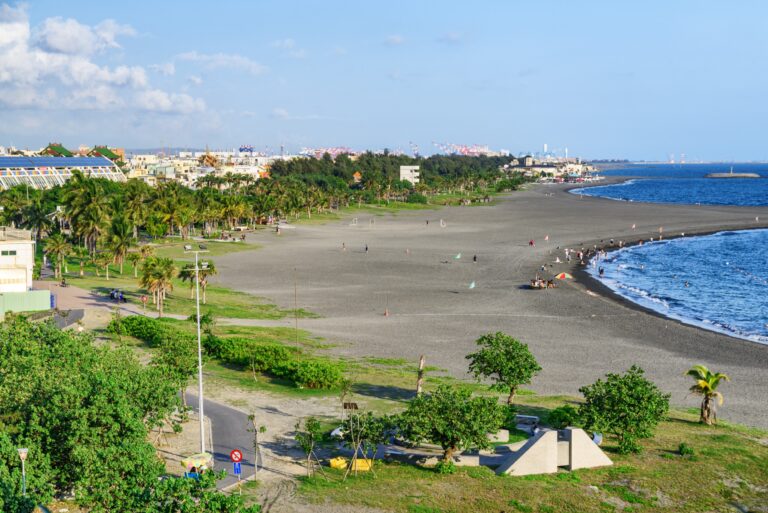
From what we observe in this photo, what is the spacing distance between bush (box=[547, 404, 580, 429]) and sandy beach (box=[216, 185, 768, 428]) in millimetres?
8781

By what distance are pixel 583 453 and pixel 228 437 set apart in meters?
14.7

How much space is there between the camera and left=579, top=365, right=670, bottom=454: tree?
31125 millimetres

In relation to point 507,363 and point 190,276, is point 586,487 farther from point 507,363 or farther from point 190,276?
A: point 190,276

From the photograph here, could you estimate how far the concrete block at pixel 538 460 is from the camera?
95.3 ft

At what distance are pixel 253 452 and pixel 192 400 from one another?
8804 millimetres

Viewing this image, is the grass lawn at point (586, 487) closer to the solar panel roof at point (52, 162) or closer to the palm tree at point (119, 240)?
the palm tree at point (119, 240)

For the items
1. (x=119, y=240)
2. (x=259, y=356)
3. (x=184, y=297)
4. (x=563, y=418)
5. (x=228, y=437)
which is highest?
(x=119, y=240)

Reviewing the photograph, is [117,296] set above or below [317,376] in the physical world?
above

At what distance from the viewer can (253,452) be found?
1215 inches

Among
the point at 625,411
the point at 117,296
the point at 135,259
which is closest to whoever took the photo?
the point at 625,411

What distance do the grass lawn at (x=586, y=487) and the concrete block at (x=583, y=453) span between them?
347 mm

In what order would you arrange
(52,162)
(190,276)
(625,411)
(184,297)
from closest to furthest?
(625,411), (190,276), (184,297), (52,162)

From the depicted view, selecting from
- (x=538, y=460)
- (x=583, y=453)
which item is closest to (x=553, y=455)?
(x=538, y=460)

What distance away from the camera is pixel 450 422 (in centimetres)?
2916
